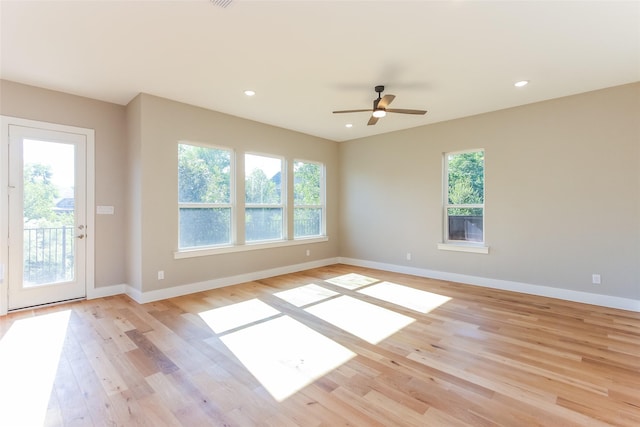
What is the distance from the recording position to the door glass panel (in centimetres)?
367

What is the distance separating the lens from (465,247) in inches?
194

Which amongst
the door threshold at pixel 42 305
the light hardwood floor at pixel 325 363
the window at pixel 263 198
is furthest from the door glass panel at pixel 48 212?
the window at pixel 263 198

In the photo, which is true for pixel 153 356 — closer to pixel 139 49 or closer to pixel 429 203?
pixel 139 49

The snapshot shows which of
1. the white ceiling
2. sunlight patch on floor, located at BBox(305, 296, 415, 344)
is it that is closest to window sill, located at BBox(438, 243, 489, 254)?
sunlight patch on floor, located at BBox(305, 296, 415, 344)

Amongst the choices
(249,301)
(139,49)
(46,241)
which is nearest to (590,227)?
(249,301)

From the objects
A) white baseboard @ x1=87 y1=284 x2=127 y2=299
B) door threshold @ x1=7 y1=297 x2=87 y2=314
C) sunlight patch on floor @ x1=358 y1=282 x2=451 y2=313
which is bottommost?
sunlight patch on floor @ x1=358 y1=282 x2=451 y2=313

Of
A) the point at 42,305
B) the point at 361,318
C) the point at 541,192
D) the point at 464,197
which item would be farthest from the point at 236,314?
the point at 541,192

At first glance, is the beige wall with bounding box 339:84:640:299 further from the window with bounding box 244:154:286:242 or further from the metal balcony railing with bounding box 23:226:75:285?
the metal balcony railing with bounding box 23:226:75:285

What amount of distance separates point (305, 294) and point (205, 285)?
5.11 ft

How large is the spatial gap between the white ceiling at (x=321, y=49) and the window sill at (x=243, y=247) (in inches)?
86.2

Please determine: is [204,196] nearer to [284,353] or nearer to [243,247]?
[243,247]

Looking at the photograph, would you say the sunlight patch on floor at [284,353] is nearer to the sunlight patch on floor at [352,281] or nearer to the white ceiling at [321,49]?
the sunlight patch on floor at [352,281]

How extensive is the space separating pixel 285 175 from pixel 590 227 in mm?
4711

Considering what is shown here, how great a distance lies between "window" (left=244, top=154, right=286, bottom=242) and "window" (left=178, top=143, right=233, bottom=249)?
1.18 ft
